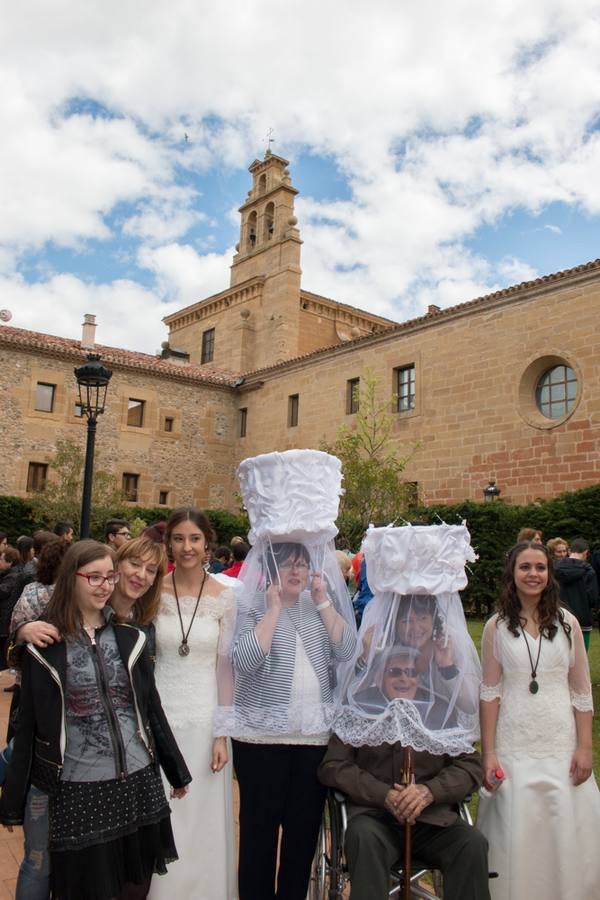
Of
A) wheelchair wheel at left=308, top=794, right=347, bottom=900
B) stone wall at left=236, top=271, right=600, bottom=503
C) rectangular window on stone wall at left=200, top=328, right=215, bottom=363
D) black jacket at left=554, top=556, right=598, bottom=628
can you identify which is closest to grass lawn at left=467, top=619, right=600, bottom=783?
black jacket at left=554, top=556, right=598, bottom=628

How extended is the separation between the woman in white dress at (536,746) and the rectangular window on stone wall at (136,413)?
24129mm

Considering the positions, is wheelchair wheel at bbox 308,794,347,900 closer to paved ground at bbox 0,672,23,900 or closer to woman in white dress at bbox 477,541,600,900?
woman in white dress at bbox 477,541,600,900

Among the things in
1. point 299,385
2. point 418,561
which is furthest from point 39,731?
point 299,385

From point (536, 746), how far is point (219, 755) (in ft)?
4.81

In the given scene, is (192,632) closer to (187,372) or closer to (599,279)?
(599,279)

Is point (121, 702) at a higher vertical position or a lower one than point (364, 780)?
higher

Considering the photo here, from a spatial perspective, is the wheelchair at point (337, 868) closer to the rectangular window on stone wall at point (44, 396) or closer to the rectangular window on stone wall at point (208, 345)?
the rectangular window on stone wall at point (44, 396)

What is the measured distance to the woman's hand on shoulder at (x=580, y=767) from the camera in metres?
3.25

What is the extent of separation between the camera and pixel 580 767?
10.7ft

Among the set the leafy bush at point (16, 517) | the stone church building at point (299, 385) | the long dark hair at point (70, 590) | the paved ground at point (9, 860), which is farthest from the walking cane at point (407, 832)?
the leafy bush at point (16, 517)

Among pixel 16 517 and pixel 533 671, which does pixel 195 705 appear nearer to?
pixel 533 671

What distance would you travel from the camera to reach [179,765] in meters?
→ 3.01

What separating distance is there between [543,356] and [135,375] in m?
15.0

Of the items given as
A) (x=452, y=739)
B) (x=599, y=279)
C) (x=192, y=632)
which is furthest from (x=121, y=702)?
(x=599, y=279)
